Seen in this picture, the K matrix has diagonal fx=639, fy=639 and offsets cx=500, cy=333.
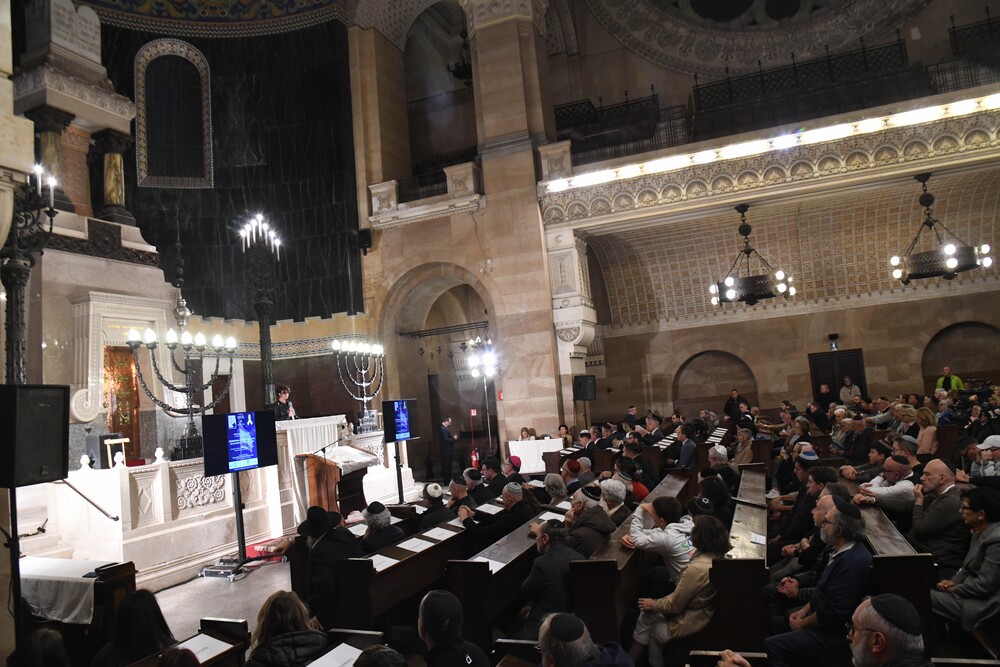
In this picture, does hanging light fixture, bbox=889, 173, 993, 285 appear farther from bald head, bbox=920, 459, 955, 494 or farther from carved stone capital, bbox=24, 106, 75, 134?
carved stone capital, bbox=24, 106, 75, 134

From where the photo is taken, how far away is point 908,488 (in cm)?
479

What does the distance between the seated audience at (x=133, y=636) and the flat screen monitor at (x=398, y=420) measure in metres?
4.68

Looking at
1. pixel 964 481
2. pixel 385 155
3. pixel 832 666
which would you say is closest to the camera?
pixel 832 666

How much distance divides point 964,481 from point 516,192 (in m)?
9.92

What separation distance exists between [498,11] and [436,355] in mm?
8212

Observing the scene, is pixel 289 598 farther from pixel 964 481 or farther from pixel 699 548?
pixel 964 481

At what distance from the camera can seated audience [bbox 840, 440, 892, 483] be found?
5852 mm

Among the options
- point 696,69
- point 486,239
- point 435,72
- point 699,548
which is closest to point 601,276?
point 486,239

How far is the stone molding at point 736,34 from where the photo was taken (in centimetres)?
1427

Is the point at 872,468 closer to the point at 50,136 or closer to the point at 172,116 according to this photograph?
the point at 50,136

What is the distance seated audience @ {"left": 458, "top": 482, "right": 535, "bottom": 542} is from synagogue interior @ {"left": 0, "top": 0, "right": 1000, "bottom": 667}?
4 centimetres

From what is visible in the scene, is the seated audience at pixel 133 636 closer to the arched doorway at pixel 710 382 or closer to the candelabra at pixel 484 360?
the candelabra at pixel 484 360

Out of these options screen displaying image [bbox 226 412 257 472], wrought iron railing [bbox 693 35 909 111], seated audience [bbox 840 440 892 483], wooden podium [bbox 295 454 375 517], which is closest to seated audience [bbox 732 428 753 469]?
seated audience [bbox 840 440 892 483]

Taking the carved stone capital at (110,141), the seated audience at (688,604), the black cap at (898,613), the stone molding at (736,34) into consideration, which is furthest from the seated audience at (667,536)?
the stone molding at (736,34)
